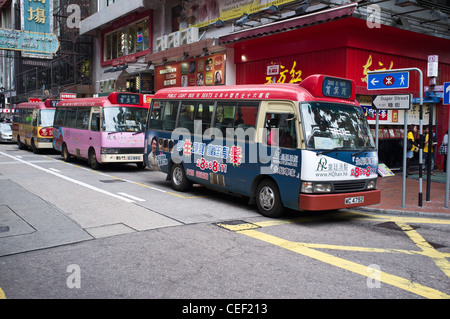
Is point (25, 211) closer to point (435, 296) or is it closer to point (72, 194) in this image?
point (72, 194)

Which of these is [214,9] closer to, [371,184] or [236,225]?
[371,184]

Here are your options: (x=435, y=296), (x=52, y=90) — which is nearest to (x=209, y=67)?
(x=435, y=296)

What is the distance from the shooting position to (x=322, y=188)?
7.59 m

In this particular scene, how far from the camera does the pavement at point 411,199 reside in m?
9.05

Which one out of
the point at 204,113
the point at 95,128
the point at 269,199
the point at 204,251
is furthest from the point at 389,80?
the point at 95,128

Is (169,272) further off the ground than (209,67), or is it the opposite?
(209,67)

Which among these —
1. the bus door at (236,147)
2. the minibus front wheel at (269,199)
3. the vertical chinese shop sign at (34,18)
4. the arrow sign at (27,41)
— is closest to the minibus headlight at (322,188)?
the minibus front wheel at (269,199)

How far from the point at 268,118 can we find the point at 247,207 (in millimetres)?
2177

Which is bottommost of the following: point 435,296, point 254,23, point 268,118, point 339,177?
point 435,296

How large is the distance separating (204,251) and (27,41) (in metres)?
27.1

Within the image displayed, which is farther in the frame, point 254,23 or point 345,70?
point 254,23

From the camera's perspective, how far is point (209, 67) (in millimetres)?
19906

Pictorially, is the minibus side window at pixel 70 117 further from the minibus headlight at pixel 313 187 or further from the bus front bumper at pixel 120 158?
the minibus headlight at pixel 313 187

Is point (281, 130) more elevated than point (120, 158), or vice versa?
point (281, 130)
